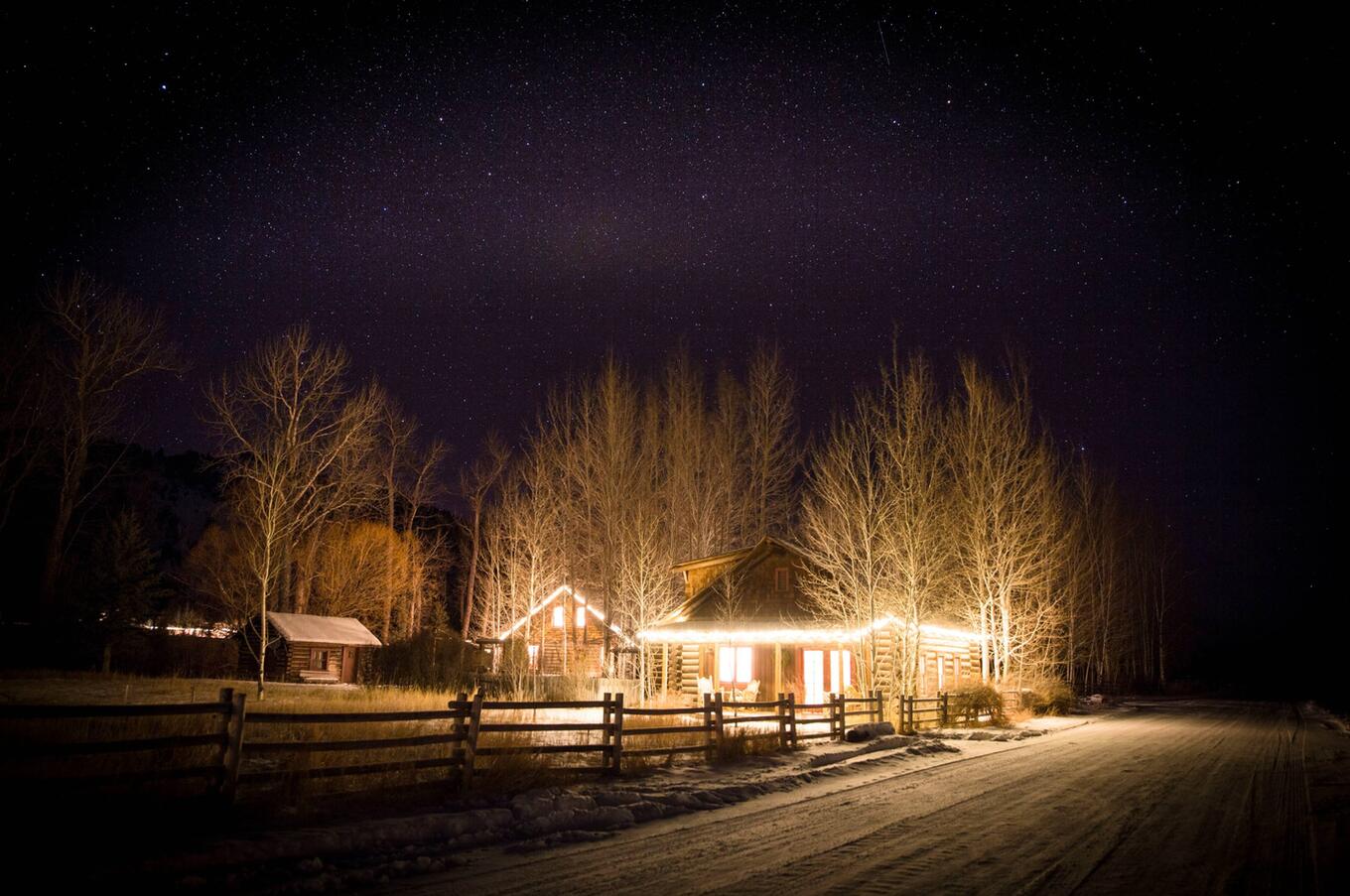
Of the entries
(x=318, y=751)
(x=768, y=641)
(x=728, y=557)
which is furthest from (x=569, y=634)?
(x=318, y=751)

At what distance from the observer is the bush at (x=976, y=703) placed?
25.7 meters

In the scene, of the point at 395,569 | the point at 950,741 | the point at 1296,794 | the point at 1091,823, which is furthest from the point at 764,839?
the point at 395,569

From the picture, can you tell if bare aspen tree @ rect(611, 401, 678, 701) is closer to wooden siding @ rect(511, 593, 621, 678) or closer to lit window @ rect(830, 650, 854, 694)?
wooden siding @ rect(511, 593, 621, 678)

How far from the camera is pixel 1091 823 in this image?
9617mm

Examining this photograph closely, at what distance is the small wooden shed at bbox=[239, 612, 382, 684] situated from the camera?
133 ft

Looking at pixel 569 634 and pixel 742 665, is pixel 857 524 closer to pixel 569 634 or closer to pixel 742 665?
pixel 742 665

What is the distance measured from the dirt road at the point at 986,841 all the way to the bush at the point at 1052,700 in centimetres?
1654

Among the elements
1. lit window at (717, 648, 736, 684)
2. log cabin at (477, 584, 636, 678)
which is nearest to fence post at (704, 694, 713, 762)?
lit window at (717, 648, 736, 684)

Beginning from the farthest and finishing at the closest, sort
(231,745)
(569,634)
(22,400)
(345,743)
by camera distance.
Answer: (569,634) → (22,400) → (345,743) → (231,745)

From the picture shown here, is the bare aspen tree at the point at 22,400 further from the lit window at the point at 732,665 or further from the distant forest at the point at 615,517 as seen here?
the lit window at the point at 732,665

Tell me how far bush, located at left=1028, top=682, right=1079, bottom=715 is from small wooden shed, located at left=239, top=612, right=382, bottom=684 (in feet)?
104

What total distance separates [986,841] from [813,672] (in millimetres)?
24555

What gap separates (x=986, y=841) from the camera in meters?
8.52

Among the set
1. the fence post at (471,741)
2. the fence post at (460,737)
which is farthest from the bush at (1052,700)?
the fence post at (460,737)
